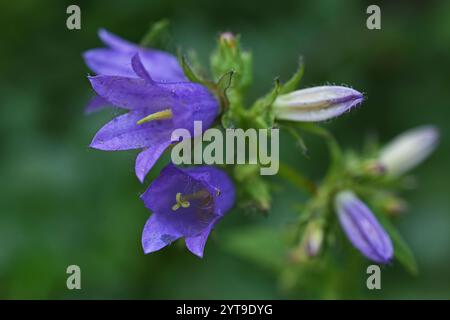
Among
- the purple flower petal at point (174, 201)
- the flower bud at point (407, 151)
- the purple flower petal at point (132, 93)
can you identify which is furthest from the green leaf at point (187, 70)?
the flower bud at point (407, 151)

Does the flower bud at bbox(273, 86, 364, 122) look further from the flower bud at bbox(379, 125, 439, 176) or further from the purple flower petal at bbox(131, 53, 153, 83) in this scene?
the flower bud at bbox(379, 125, 439, 176)

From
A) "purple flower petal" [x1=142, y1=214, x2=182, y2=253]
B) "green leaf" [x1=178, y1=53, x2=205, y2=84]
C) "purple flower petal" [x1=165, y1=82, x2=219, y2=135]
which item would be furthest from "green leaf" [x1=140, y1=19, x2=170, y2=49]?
"purple flower petal" [x1=142, y1=214, x2=182, y2=253]

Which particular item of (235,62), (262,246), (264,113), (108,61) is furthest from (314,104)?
(262,246)

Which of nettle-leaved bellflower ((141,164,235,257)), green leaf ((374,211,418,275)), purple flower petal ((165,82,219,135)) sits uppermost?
purple flower petal ((165,82,219,135))

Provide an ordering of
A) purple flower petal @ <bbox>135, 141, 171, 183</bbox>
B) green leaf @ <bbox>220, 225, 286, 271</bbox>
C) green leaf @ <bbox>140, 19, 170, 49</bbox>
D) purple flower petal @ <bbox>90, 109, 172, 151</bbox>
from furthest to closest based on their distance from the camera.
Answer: green leaf @ <bbox>220, 225, 286, 271</bbox> → green leaf @ <bbox>140, 19, 170, 49</bbox> → purple flower petal @ <bbox>90, 109, 172, 151</bbox> → purple flower petal @ <bbox>135, 141, 171, 183</bbox>

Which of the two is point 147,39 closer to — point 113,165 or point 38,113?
point 113,165
